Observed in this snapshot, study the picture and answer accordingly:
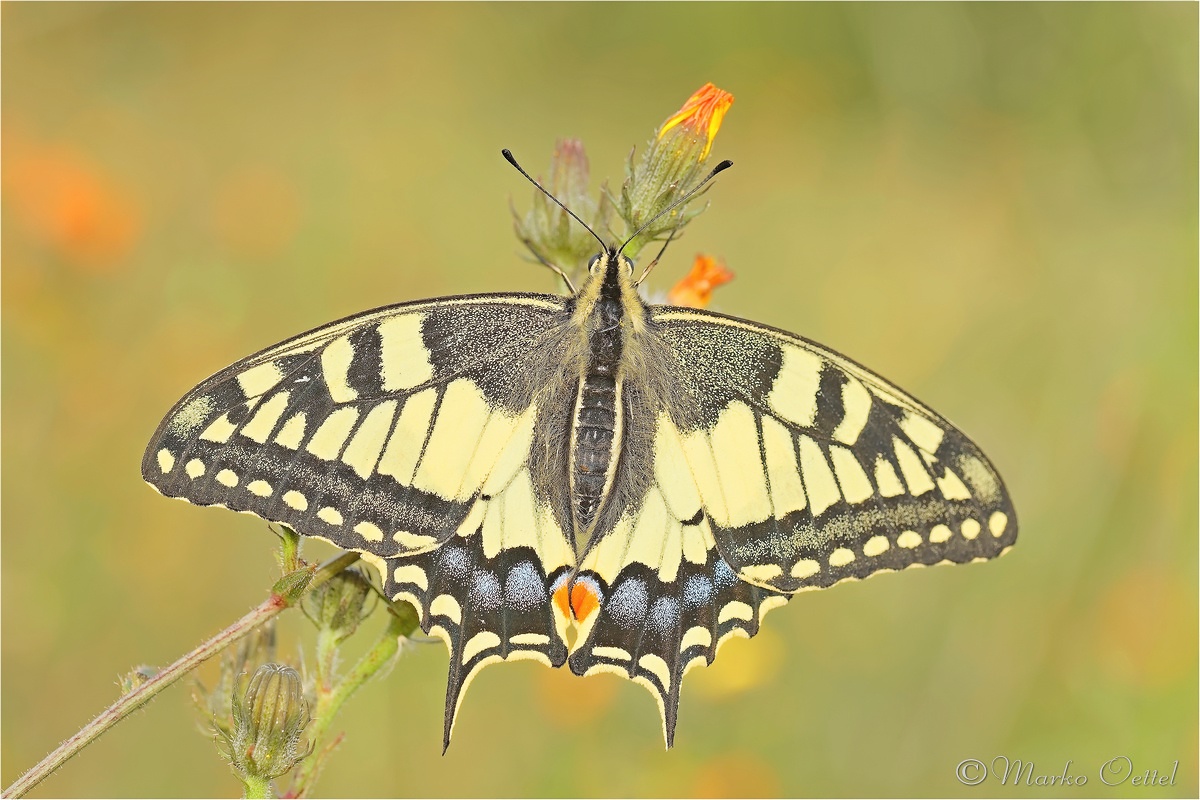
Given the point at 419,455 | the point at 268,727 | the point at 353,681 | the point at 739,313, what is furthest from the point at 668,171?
the point at 739,313

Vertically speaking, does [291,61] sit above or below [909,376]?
above

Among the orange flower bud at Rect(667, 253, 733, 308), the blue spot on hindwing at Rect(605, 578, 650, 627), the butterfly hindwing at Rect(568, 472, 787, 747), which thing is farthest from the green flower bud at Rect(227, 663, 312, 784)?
the orange flower bud at Rect(667, 253, 733, 308)

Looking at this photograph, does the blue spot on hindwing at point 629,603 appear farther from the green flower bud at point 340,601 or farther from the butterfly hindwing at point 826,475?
the green flower bud at point 340,601

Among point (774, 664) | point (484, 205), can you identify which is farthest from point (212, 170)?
point (774, 664)

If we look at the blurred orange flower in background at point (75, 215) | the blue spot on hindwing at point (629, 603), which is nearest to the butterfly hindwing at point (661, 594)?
the blue spot on hindwing at point (629, 603)

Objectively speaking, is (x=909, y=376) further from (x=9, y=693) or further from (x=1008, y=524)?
(x=9, y=693)
